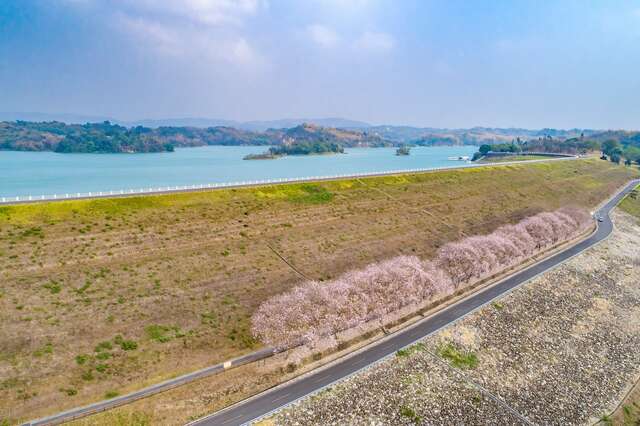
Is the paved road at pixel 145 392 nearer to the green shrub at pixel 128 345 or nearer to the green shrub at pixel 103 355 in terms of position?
the green shrub at pixel 103 355

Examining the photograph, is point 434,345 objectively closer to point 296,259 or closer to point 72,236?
point 296,259

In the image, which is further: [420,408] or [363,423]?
[420,408]

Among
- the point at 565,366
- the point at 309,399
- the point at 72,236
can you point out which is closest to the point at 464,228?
the point at 565,366

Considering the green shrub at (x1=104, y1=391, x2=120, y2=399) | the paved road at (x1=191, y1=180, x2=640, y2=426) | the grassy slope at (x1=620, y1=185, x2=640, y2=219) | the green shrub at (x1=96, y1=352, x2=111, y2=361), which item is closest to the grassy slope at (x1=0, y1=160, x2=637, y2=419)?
the green shrub at (x1=96, y1=352, x2=111, y2=361)

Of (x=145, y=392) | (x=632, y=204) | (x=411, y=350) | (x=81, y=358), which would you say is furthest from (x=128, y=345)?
(x=632, y=204)

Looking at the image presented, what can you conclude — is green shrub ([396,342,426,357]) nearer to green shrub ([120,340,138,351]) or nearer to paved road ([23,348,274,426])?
paved road ([23,348,274,426])

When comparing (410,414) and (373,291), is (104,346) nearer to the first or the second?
(373,291)
